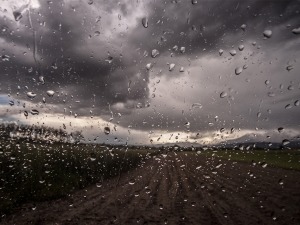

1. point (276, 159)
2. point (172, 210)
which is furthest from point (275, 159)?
point (172, 210)

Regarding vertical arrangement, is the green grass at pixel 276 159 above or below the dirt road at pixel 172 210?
above

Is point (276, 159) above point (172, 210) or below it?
above

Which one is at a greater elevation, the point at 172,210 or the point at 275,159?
the point at 275,159

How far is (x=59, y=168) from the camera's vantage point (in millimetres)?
23109

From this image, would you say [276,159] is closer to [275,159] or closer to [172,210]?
[275,159]

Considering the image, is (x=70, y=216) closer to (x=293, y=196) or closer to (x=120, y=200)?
(x=120, y=200)

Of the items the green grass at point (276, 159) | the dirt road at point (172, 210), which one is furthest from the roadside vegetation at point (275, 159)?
the dirt road at point (172, 210)

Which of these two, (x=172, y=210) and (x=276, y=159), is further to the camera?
(x=276, y=159)

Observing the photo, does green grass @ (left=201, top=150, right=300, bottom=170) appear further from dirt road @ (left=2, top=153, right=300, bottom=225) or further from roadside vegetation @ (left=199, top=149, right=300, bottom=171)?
dirt road @ (left=2, top=153, right=300, bottom=225)

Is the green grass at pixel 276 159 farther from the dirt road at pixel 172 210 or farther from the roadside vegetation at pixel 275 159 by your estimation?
the dirt road at pixel 172 210

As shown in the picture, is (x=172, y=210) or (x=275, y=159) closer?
(x=172, y=210)

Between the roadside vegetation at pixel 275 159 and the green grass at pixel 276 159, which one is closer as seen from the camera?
the roadside vegetation at pixel 275 159

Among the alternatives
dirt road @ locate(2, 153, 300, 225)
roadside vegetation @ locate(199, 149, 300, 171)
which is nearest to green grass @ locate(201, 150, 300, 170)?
roadside vegetation @ locate(199, 149, 300, 171)

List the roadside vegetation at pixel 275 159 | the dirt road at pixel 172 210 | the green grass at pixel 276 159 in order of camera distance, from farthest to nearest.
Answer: the green grass at pixel 276 159 → the roadside vegetation at pixel 275 159 → the dirt road at pixel 172 210
